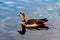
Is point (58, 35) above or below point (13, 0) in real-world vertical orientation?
below

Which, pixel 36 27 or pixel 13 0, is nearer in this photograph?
pixel 36 27

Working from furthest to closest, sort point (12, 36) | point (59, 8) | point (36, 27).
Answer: point (59, 8) < point (36, 27) < point (12, 36)

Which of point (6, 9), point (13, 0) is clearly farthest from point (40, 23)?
point (13, 0)

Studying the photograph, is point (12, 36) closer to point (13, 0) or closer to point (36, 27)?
point (36, 27)

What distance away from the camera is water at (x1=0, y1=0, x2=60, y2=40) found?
14555 millimetres

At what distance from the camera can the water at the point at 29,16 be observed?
14.6 meters

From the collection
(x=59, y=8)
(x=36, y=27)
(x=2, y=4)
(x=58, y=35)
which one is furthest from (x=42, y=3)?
(x=58, y=35)

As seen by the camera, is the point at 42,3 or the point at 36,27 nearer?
the point at 36,27

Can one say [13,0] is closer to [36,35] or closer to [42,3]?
[42,3]

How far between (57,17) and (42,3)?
10.2 feet

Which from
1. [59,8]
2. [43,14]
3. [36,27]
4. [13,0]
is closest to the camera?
[36,27]

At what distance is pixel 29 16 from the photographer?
17.2 meters

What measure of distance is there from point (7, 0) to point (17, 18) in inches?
167

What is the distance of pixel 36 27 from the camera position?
638 inches
